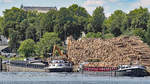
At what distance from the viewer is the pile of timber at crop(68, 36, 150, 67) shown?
133 meters

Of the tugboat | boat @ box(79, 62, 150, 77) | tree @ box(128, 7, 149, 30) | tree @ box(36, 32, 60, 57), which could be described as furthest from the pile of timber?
tree @ box(128, 7, 149, 30)

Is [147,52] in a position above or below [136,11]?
below

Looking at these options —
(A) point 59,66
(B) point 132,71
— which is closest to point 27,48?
(A) point 59,66

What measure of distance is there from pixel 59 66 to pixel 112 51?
14.5 meters

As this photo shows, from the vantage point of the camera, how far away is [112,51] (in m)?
138

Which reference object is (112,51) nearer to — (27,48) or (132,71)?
(132,71)

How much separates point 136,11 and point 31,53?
4172 centimetres

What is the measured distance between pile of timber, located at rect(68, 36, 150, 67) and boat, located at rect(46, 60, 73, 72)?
18.2 ft

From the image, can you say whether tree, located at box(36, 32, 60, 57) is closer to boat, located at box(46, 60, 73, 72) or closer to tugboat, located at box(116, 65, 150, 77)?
boat, located at box(46, 60, 73, 72)

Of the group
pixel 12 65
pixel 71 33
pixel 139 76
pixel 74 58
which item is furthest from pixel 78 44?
pixel 71 33

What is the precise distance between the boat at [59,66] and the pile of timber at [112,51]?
556 cm

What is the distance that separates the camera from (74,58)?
478 feet

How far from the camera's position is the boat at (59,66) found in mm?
133375

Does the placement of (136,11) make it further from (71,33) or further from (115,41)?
(115,41)
